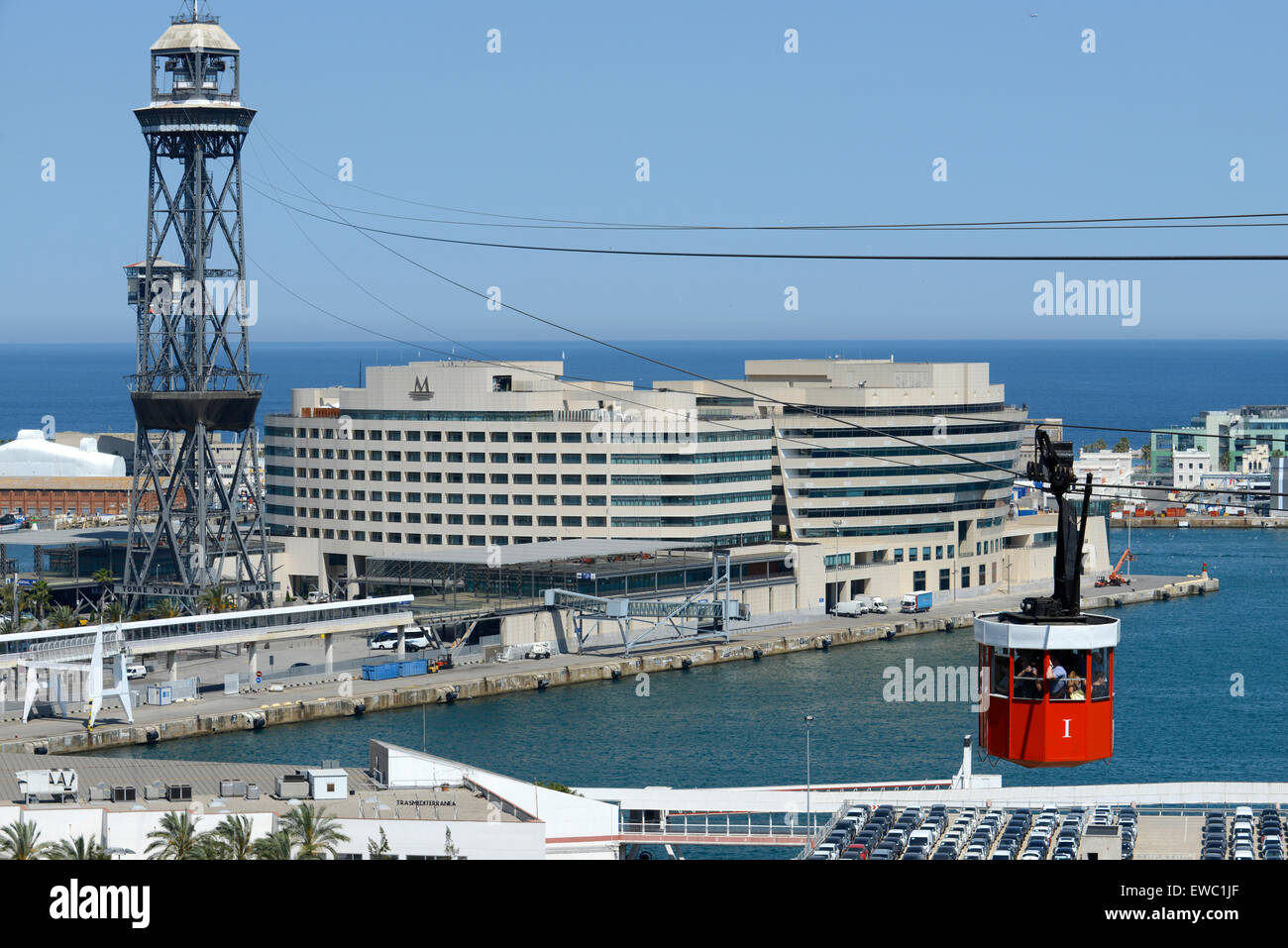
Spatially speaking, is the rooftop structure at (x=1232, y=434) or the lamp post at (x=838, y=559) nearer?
the lamp post at (x=838, y=559)

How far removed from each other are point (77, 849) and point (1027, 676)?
460 inches

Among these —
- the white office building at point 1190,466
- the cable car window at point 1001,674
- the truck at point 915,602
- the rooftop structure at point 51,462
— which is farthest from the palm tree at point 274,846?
the white office building at point 1190,466

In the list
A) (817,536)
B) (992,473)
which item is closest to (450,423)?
(817,536)

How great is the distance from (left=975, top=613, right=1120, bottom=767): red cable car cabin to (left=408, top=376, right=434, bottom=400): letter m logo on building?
4287 cm

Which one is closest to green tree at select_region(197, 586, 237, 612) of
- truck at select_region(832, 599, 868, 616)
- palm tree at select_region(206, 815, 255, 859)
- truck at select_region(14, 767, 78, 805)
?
truck at select_region(832, 599, 868, 616)

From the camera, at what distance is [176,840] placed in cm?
1811

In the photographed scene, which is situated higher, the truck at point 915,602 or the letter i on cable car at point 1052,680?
the letter i on cable car at point 1052,680

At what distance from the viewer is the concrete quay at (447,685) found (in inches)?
1332

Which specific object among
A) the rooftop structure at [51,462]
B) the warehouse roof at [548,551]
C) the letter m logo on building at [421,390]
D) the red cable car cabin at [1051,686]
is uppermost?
the letter m logo on building at [421,390]

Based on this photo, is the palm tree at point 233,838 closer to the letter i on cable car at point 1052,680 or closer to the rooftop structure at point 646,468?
the letter i on cable car at point 1052,680

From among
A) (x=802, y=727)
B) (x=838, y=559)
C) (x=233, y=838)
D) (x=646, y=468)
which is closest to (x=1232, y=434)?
(x=838, y=559)
